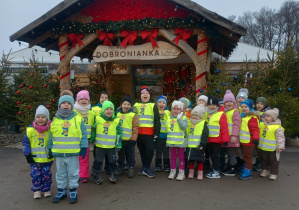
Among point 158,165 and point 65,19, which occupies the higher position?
point 65,19

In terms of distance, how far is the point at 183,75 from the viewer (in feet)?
41.8

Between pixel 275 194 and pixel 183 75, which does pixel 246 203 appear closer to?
pixel 275 194

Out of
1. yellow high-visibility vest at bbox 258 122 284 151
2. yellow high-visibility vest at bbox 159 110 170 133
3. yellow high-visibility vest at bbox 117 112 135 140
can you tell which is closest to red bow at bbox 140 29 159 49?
yellow high-visibility vest at bbox 159 110 170 133

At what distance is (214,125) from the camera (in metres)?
5.53

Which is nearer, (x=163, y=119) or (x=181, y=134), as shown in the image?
(x=181, y=134)

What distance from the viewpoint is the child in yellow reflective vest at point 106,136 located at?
512 centimetres

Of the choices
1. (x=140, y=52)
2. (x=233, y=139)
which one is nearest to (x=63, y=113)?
(x=233, y=139)

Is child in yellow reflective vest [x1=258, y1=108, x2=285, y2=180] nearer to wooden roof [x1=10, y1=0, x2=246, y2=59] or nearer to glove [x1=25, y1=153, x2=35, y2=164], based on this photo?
wooden roof [x1=10, y1=0, x2=246, y2=59]

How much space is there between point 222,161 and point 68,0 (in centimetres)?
672

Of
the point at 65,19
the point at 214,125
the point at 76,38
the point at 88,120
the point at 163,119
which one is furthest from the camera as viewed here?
the point at 65,19

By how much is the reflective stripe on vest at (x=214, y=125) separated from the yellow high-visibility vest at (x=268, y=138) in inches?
37.5

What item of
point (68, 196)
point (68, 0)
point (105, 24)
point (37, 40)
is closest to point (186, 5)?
point (105, 24)

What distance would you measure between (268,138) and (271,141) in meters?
0.08

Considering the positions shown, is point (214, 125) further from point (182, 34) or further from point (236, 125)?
point (182, 34)
